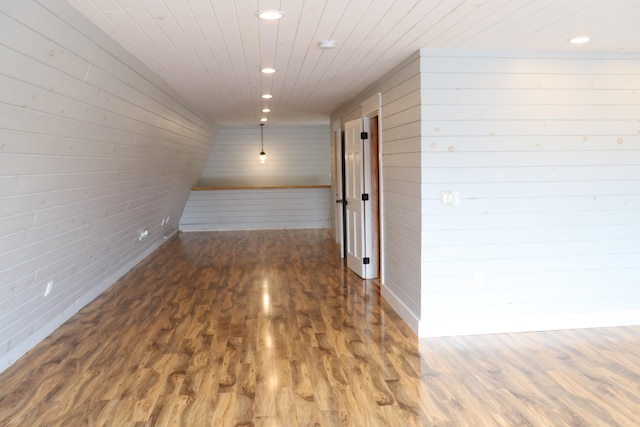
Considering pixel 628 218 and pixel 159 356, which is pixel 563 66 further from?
pixel 159 356

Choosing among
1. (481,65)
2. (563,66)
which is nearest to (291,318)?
(481,65)

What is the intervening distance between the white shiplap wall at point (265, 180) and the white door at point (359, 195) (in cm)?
451

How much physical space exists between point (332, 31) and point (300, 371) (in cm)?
227

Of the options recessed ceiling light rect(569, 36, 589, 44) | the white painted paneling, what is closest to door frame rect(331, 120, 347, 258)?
the white painted paneling

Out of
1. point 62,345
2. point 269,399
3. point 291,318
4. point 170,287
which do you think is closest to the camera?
point 269,399

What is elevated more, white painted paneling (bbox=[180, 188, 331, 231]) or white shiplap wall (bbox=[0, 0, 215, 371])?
white shiplap wall (bbox=[0, 0, 215, 371])

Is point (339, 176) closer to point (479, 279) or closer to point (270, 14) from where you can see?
point (479, 279)

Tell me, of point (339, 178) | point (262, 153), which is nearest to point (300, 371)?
point (339, 178)

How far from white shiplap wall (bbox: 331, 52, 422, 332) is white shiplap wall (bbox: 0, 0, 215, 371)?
7.04 ft

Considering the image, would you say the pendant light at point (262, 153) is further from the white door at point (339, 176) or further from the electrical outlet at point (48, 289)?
the electrical outlet at point (48, 289)

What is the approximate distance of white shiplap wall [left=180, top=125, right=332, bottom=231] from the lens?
1103 cm

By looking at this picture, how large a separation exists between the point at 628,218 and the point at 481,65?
1763 mm

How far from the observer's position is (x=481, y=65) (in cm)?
399

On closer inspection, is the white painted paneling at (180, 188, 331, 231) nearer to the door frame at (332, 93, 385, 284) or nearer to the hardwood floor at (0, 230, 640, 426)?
the door frame at (332, 93, 385, 284)
